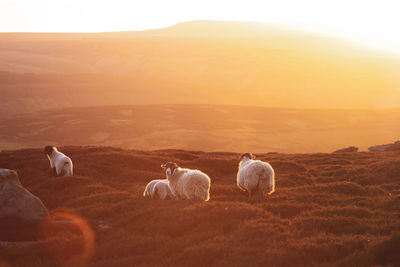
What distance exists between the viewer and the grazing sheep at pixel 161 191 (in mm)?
20234

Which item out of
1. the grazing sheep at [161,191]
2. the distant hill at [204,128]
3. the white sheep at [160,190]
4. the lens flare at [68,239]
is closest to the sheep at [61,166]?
the white sheep at [160,190]

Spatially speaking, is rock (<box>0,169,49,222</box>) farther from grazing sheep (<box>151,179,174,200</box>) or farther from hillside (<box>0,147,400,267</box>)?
grazing sheep (<box>151,179,174,200</box>)

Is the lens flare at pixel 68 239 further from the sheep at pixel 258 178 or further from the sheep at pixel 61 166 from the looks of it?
the sheep at pixel 61 166

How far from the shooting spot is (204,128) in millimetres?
122062

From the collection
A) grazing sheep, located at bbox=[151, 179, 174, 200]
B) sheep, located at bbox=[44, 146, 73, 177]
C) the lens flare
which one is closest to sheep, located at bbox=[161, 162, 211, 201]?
grazing sheep, located at bbox=[151, 179, 174, 200]

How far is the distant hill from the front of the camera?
104 meters

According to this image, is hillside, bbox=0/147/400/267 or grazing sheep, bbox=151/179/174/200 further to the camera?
grazing sheep, bbox=151/179/174/200

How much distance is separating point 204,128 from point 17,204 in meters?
106

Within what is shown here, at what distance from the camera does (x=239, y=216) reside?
15.0m

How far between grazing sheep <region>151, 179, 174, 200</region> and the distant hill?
76984 millimetres

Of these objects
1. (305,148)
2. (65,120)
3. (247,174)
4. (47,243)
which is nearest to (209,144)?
Result: (305,148)

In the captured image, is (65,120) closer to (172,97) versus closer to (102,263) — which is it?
(172,97)

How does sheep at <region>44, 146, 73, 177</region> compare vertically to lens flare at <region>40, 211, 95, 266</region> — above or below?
above

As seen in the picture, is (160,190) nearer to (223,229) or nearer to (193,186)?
(193,186)
